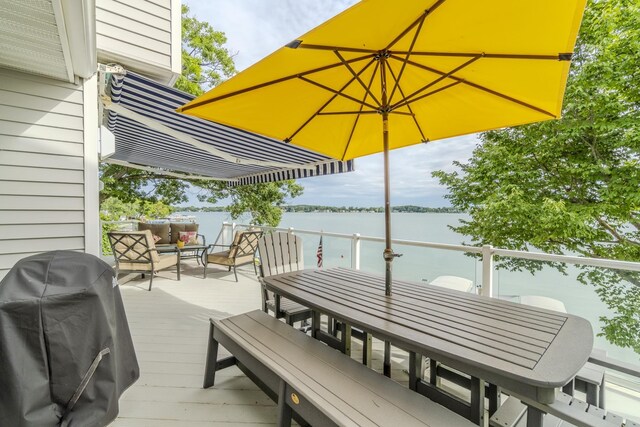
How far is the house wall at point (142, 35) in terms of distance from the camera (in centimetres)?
282

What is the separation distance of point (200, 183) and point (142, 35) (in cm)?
889

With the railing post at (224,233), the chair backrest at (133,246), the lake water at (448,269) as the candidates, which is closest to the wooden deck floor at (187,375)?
the chair backrest at (133,246)

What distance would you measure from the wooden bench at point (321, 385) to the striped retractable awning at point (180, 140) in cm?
228

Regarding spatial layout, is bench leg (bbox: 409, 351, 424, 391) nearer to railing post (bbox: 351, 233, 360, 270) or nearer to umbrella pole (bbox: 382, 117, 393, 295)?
umbrella pole (bbox: 382, 117, 393, 295)

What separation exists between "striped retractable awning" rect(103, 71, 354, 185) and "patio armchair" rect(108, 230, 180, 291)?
1618 mm

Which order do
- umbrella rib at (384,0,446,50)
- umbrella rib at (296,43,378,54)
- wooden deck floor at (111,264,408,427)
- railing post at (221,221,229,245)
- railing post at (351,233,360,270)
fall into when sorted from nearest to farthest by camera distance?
umbrella rib at (384,0,446,50) < umbrella rib at (296,43,378,54) < wooden deck floor at (111,264,408,427) < railing post at (351,233,360,270) < railing post at (221,221,229,245)

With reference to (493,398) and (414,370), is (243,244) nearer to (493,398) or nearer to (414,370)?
(414,370)

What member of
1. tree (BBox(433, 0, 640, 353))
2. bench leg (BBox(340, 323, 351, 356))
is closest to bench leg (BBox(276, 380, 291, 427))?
bench leg (BBox(340, 323, 351, 356))

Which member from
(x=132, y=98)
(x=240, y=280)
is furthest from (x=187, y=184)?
(x=132, y=98)

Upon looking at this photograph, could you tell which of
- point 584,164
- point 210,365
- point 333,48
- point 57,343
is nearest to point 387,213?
point 333,48

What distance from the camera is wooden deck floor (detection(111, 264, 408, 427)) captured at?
2.13 meters

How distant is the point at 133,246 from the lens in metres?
5.29

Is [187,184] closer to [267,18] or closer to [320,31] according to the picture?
[267,18]

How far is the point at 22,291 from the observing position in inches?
56.4
